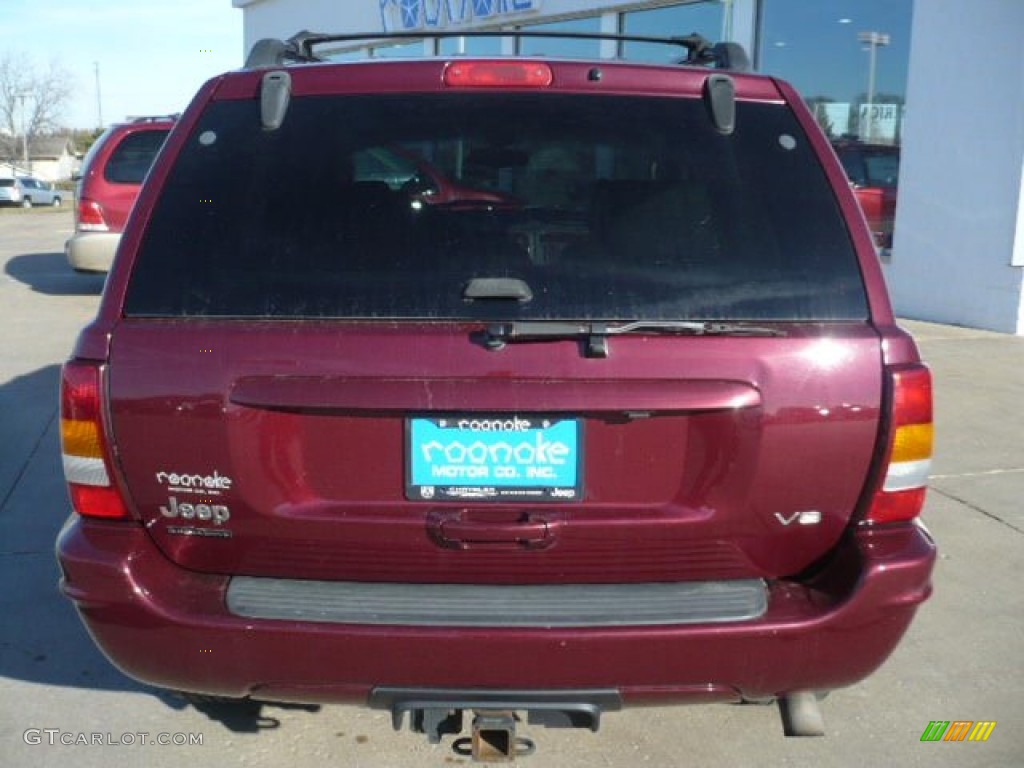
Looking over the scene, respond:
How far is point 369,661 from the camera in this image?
242 cm

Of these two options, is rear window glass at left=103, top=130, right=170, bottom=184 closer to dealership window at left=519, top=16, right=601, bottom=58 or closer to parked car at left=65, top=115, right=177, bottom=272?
parked car at left=65, top=115, right=177, bottom=272

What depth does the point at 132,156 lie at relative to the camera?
40.4ft

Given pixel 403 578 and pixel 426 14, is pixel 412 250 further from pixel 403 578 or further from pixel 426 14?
pixel 426 14

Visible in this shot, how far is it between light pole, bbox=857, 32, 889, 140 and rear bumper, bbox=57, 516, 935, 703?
9.72m

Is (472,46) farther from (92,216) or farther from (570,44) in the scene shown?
(92,216)

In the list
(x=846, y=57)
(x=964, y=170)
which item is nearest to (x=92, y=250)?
(x=846, y=57)

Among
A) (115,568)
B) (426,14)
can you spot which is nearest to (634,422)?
(115,568)

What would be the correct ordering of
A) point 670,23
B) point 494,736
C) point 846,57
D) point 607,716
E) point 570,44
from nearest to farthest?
1. point 494,736
2. point 607,716
3. point 846,57
4. point 670,23
5. point 570,44

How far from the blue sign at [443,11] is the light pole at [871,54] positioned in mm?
5557

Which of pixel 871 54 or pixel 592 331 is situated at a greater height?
pixel 871 54

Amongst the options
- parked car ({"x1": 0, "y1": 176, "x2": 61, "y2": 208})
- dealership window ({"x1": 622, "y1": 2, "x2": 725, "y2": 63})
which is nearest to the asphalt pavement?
dealership window ({"x1": 622, "y1": 2, "x2": 725, "y2": 63})

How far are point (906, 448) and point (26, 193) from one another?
50.2 metres

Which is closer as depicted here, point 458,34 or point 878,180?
point 458,34

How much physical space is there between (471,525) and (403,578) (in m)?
0.22
